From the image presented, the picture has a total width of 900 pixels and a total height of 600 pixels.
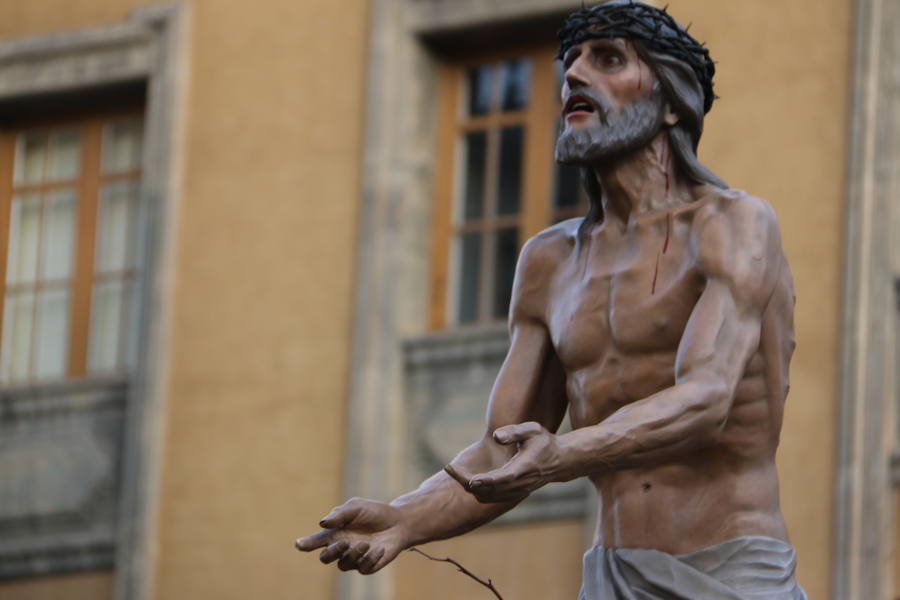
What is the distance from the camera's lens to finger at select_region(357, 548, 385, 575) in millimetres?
8125

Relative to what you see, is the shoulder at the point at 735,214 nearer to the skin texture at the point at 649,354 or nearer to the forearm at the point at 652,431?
the skin texture at the point at 649,354

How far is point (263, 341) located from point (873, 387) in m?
5.42

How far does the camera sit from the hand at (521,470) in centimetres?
754

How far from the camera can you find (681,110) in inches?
339

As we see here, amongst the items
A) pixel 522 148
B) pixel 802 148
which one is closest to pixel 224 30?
pixel 522 148

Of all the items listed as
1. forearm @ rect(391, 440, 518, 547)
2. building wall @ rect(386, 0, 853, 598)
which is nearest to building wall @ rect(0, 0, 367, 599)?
building wall @ rect(386, 0, 853, 598)

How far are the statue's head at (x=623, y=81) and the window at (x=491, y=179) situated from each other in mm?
13884

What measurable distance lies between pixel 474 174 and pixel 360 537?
15233mm

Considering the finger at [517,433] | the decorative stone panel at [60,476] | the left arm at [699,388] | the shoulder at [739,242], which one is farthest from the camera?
the decorative stone panel at [60,476]

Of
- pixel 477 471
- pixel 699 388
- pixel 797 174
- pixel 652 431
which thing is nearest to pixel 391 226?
pixel 797 174

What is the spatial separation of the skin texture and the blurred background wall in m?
11.8

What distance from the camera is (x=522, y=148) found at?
23.0 metres

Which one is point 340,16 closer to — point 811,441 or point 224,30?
point 224,30

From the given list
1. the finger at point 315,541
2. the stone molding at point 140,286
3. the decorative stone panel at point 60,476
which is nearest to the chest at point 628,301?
the finger at point 315,541
